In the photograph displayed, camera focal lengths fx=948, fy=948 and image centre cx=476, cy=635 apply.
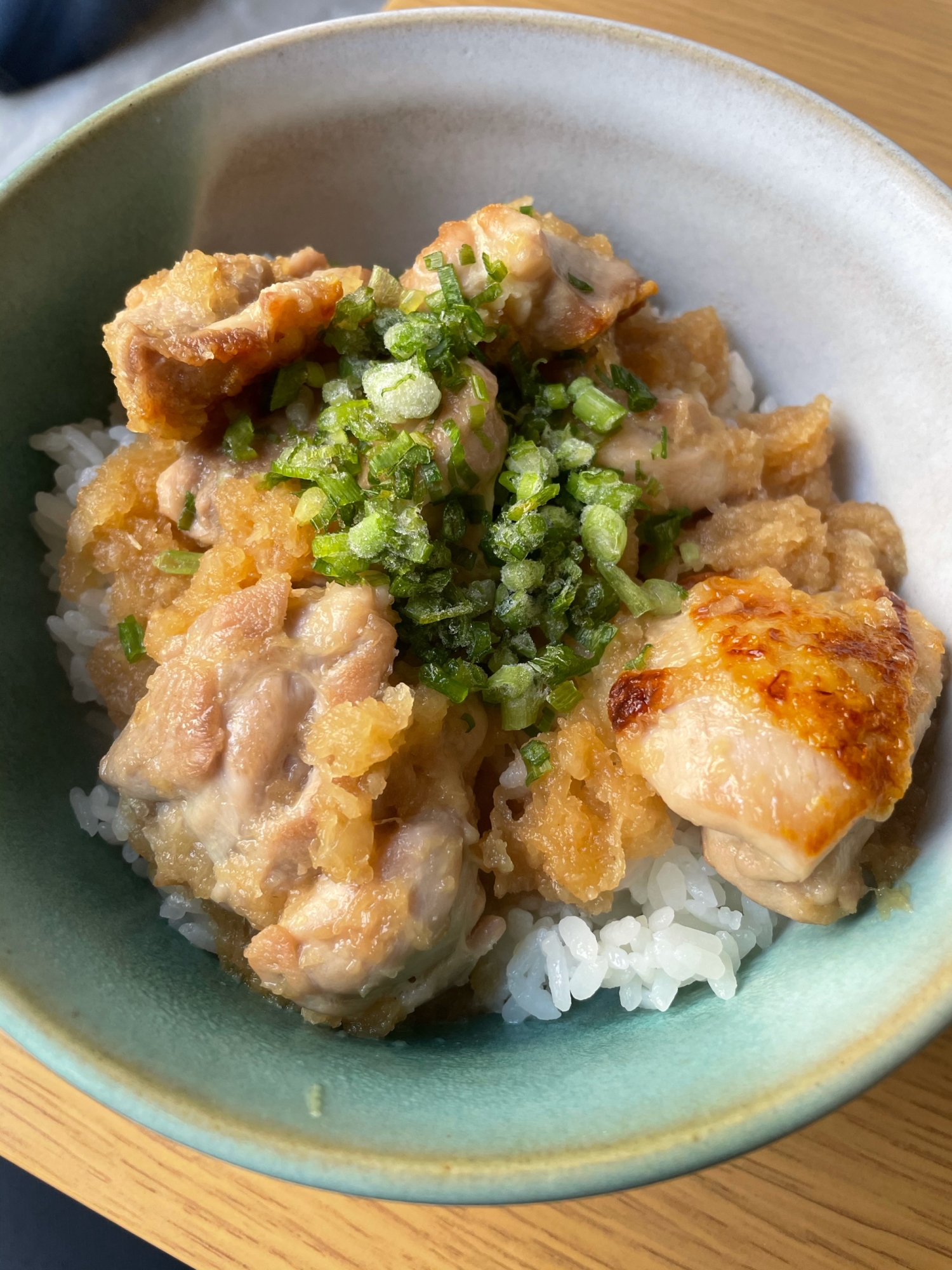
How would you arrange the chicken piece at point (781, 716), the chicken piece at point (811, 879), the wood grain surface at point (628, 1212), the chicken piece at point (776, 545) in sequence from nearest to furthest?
the chicken piece at point (781, 716) → the chicken piece at point (811, 879) → the wood grain surface at point (628, 1212) → the chicken piece at point (776, 545)

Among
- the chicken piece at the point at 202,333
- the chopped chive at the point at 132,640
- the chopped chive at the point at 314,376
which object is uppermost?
the chicken piece at the point at 202,333

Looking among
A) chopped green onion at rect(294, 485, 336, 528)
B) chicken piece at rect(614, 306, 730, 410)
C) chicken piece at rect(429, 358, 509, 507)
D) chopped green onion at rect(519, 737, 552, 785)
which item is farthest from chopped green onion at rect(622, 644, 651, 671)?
chicken piece at rect(614, 306, 730, 410)

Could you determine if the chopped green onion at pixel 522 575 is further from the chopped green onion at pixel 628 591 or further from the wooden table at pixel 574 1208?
the wooden table at pixel 574 1208

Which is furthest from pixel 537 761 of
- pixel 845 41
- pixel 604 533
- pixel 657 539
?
pixel 845 41

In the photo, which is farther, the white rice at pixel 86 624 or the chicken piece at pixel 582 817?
the white rice at pixel 86 624

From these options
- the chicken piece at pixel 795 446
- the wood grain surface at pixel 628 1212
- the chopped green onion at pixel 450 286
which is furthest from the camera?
the chicken piece at pixel 795 446

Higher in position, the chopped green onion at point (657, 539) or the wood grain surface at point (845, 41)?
the wood grain surface at point (845, 41)

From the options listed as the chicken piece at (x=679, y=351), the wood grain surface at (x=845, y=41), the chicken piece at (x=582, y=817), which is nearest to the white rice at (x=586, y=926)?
the chicken piece at (x=582, y=817)
